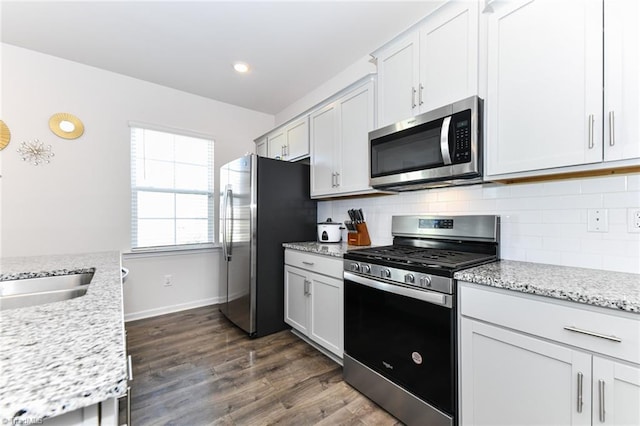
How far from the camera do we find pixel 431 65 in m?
1.79

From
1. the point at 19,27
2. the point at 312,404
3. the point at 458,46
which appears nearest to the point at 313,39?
the point at 458,46

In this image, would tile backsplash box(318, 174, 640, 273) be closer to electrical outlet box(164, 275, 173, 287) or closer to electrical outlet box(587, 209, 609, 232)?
electrical outlet box(587, 209, 609, 232)

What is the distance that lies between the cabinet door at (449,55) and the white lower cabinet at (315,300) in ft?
4.42

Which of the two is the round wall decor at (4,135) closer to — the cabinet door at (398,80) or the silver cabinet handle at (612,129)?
the cabinet door at (398,80)

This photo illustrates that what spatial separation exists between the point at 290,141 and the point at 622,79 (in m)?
2.69

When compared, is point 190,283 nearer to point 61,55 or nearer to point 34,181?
point 34,181

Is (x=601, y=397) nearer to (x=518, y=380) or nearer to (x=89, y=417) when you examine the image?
(x=518, y=380)

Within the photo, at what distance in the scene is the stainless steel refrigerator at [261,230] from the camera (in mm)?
2646

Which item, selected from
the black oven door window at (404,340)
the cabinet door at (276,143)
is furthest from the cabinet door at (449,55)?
the cabinet door at (276,143)

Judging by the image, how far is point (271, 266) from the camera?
9.01 ft

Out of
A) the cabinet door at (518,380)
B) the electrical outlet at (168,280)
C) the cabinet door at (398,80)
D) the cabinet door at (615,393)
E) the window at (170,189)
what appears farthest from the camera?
the electrical outlet at (168,280)

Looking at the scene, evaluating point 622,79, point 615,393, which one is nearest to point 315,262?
point 615,393

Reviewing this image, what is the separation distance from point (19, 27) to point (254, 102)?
7.26 feet

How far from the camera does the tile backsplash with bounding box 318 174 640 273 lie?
136cm
